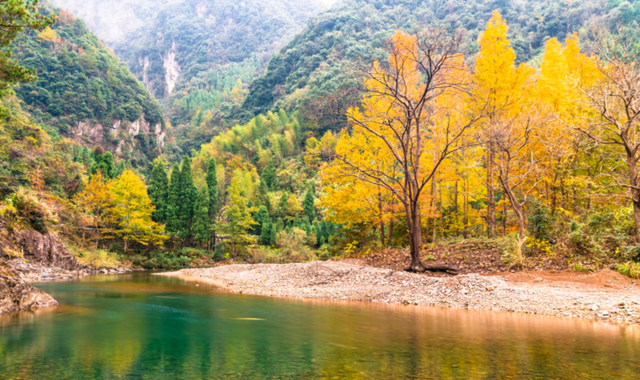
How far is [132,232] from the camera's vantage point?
39.9 metres

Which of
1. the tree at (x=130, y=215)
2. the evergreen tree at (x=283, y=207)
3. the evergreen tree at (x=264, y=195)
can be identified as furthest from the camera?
the evergreen tree at (x=264, y=195)

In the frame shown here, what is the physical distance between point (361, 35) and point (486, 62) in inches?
4609

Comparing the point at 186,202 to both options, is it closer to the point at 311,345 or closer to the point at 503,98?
the point at 503,98

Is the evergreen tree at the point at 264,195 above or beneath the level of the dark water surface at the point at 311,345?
above

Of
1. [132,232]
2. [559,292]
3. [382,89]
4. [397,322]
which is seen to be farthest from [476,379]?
[132,232]

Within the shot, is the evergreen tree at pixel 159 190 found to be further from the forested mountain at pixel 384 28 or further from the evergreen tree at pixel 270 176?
the forested mountain at pixel 384 28

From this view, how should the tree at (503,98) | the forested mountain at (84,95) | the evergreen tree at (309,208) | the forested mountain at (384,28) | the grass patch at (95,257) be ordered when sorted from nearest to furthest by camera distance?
1. the tree at (503,98)
2. the grass patch at (95,257)
3. the evergreen tree at (309,208)
4. the forested mountain at (84,95)
5. the forested mountain at (384,28)

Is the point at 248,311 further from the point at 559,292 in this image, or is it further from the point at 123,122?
the point at 123,122

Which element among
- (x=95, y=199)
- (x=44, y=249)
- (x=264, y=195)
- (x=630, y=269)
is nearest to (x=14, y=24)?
(x=44, y=249)

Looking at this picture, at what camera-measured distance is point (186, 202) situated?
46.0 metres

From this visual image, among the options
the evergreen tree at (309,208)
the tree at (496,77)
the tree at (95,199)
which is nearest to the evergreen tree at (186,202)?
the tree at (95,199)

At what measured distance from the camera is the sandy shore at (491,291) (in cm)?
993

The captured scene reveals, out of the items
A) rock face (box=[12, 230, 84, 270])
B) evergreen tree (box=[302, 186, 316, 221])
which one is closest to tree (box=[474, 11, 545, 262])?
rock face (box=[12, 230, 84, 270])

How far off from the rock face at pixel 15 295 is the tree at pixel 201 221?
3296 cm
